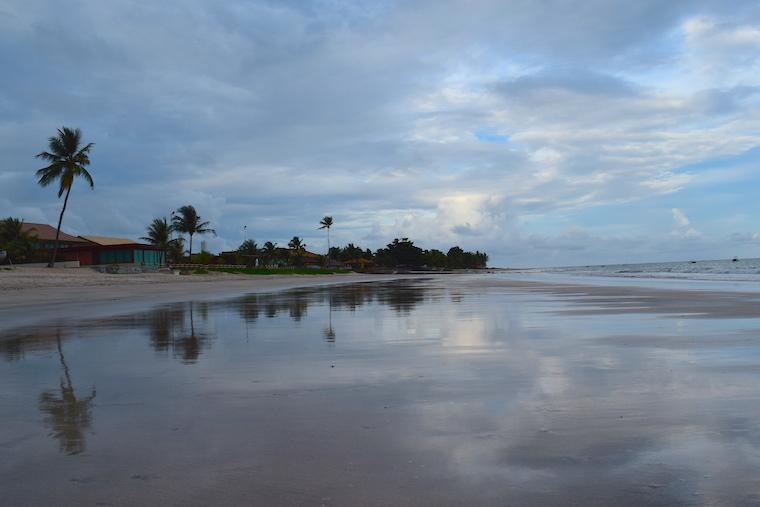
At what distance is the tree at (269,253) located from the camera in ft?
320

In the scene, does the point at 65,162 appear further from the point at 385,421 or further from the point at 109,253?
the point at 385,421

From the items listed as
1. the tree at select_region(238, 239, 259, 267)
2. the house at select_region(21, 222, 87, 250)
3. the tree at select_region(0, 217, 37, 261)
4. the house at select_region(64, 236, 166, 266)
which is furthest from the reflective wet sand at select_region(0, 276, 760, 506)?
the tree at select_region(238, 239, 259, 267)

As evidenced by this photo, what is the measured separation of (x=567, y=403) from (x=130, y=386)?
4.33m

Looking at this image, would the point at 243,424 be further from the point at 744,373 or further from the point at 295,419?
the point at 744,373

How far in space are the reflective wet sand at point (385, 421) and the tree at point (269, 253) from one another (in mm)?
89065

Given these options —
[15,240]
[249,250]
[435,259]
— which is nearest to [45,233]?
[15,240]

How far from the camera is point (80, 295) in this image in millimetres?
25328

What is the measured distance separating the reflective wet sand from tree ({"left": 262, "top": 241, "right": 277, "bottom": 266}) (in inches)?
3506

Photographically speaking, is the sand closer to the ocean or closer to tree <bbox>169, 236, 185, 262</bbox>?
tree <bbox>169, 236, 185, 262</bbox>

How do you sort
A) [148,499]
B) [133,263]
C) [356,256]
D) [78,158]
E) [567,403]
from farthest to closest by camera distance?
[356,256]
[133,263]
[78,158]
[567,403]
[148,499]

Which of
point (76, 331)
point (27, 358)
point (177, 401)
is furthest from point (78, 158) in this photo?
point (177, 401)

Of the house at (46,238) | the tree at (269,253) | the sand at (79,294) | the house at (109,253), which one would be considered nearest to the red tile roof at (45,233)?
the house at (46,238)

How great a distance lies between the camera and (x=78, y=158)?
152ft

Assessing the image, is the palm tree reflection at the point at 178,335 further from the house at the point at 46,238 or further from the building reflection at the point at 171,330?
the house at the point at 46,238
